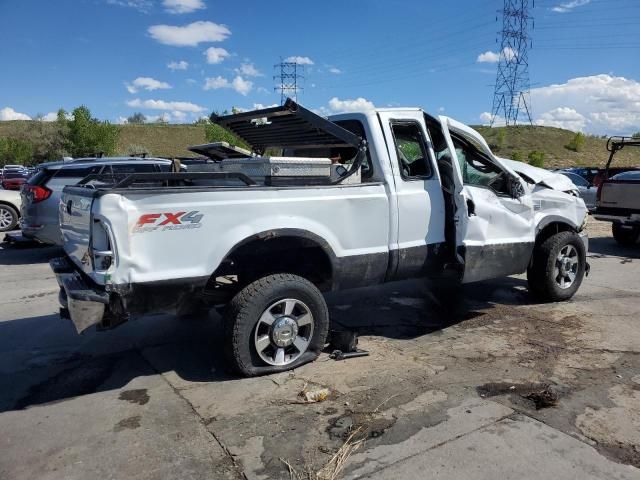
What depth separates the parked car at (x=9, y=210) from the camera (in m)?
13.1

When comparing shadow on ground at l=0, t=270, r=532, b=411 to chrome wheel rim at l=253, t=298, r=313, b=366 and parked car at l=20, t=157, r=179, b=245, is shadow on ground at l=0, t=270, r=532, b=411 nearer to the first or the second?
chrome wheel rim at l=253, t=298, r=313, b=366

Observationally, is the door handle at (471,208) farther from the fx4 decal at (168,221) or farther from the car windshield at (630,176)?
the car windshield at (630,176)

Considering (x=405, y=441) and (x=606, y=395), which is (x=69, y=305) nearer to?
(x=405, y=441)

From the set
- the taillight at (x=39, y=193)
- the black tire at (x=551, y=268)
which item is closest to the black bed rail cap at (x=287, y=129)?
the black tire at (x=551, y=268)

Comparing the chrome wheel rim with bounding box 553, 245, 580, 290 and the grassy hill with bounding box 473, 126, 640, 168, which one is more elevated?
the grassy hill with bounding box 473, 126, 640, 168

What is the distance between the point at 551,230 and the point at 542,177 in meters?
0.68

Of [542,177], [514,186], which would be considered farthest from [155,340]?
[542,177]

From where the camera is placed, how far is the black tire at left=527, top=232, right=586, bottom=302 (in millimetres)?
6191

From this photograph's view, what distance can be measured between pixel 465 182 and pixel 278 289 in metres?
2.39

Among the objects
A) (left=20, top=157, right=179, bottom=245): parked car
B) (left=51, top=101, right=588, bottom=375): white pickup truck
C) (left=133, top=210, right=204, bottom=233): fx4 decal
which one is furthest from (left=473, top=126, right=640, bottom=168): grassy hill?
(left=133, top=210, right=204, bottom=233): fx4 decal

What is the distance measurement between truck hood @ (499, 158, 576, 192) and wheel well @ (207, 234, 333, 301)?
2.74 m

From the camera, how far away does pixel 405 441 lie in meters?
3.34

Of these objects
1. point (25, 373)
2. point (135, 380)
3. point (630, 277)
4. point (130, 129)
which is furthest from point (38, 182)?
point (130, 129)

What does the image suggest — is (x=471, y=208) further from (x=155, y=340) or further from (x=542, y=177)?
(x=155, y=340)
